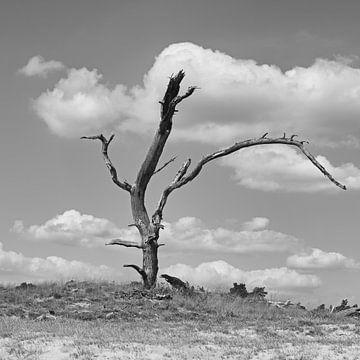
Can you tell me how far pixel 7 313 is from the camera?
23.7 meters

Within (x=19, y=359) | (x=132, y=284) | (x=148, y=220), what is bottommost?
(x=19, y=359)

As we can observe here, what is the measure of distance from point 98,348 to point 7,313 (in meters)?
8.48

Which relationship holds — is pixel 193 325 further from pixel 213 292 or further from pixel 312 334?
pixel 213 292

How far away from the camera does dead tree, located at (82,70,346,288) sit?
102 feet

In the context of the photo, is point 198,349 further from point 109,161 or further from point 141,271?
point 109,161

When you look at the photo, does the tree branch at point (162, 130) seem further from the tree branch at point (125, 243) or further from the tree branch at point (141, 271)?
the tree branch at point (141, 271)

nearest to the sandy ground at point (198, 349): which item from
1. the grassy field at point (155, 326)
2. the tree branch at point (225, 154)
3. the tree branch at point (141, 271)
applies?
the grassy field at point (155, 326)

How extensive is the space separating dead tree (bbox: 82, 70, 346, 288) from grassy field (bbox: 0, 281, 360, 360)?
70.5 inches

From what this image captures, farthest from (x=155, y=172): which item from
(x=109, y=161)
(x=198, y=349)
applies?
(x=198, y=349)

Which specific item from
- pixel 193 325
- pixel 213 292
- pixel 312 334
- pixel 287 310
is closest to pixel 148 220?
pixel 213 292

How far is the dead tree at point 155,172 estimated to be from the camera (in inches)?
1219

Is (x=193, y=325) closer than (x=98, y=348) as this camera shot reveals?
No

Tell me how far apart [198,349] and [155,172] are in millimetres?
16874

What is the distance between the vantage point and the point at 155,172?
32.8 m
